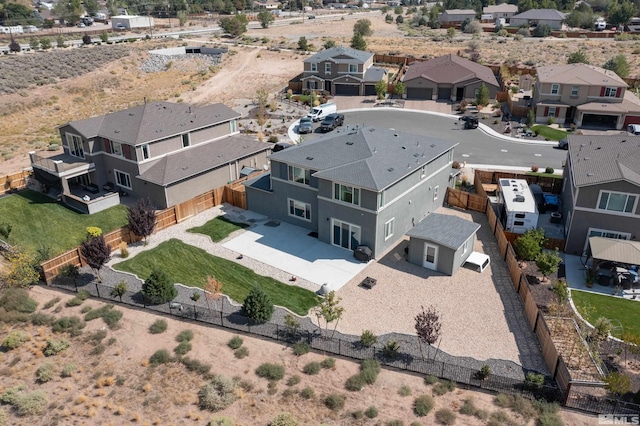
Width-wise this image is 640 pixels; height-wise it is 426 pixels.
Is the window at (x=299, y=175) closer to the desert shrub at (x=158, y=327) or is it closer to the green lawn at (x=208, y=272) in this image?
the green lawn at (x=208, y=272)

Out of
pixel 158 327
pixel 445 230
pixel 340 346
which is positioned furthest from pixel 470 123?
pixel 158 327

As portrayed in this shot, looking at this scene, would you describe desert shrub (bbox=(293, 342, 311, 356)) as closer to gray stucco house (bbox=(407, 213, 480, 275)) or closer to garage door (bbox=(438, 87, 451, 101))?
gray stucco house (bbox=(407, 213, 480, 275))

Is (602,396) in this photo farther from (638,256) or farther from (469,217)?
(469,217)

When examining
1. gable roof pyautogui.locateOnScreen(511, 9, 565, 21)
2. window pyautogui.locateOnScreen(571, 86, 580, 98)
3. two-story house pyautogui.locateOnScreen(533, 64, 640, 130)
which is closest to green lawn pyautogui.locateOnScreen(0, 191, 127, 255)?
two-story house pyautogui.locateOnScreen(533, 64, 640, 130)

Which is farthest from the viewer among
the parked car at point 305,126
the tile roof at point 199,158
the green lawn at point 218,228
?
the parked car at point 305,126

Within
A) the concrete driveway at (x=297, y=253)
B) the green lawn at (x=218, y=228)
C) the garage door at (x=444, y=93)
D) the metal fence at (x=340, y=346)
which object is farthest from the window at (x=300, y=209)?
the garage door at (x=444, y=93)

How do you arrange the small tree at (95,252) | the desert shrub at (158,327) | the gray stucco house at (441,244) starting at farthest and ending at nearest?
the gray stucco house at (441,244)
the small tree at (95,252)
the desert shrub at (158,327)

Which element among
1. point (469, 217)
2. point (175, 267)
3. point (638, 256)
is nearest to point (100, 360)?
point (175, 267)

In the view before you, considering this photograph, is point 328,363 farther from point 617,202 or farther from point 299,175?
point 617,202
